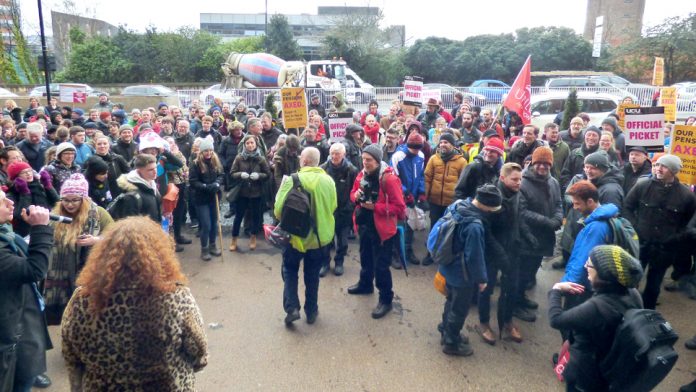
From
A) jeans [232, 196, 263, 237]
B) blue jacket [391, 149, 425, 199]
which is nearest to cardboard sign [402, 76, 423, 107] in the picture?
blue jacket [391, 149, 425, 199]

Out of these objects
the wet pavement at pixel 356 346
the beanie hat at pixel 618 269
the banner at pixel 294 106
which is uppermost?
the banner at pixel 294 106

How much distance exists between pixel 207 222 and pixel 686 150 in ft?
20.8

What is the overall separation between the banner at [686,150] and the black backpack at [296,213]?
14.8ft

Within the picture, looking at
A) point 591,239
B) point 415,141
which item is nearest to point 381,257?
point 415,141

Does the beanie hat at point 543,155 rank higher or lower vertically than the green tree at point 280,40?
lower

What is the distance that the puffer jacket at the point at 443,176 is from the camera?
679 centimetres

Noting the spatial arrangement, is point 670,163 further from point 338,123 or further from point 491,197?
point 338,123

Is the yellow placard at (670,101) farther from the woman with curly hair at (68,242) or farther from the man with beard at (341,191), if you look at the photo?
the woman with curly hair at (68,242)

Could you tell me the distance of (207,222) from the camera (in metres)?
7.44

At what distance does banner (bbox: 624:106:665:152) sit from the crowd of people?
27 centimetres

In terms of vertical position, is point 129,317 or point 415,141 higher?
point 415,141

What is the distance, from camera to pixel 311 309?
18.0ft

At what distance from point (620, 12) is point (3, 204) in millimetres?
60088

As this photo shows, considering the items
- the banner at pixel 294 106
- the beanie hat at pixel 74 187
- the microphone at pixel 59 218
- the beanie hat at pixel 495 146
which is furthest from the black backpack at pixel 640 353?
the banner at pixel 294 106
